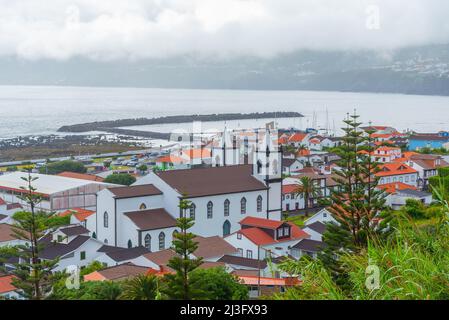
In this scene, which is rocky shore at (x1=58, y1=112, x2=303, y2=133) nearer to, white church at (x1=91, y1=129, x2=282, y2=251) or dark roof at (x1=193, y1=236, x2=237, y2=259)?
white church at (x1=91, y1=129, x2=282, y2=251)

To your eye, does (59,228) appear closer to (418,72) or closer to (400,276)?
(400,276)

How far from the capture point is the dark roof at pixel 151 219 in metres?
18.9

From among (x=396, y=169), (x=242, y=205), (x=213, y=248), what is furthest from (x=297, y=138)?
(x=213, y=248)

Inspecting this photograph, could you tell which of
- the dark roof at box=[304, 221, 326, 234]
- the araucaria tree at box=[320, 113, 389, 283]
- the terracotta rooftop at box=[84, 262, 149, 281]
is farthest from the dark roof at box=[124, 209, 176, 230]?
the araucaria tree at box=[320, 113, 389, 283]

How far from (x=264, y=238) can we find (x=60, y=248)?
5680mm

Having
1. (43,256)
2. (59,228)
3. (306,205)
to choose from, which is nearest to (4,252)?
(43,256)

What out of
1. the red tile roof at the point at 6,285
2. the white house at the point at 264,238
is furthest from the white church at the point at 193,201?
the red tile roof at the point at 6,285

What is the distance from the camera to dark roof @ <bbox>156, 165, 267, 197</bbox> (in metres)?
20.5

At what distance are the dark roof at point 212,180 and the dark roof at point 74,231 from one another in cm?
292

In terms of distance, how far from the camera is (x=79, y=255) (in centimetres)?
1738

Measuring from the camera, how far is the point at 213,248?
16.9 m

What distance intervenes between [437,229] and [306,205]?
22876mm

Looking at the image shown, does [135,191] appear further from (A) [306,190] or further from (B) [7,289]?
(A) [306,190]

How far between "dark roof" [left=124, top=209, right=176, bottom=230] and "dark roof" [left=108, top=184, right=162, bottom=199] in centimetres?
53
